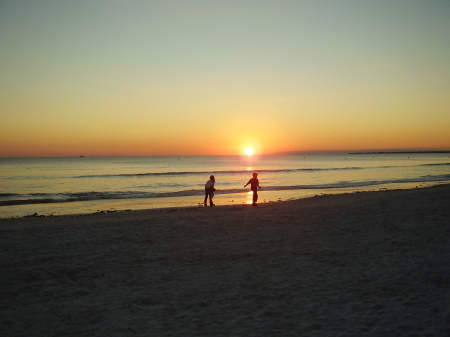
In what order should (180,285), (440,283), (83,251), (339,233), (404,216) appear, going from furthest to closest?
(404,216) → (339,233) → (83,251) → (180,285) → (440,283)

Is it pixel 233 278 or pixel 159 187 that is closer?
pixel 233 278

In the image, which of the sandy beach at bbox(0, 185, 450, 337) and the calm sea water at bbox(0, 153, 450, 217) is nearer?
the sandy beach at bbox(0, 185, 450, 337)

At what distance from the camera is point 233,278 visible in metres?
7.88

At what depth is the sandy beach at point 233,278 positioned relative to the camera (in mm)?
5656

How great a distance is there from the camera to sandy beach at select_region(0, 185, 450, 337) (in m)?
5.66

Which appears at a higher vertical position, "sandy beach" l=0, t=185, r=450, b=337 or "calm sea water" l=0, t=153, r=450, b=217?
"sandy beach" l=0, t=185, r=450, b=337

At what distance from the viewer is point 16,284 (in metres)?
7.73

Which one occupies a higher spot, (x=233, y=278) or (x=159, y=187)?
(x=233, y=278)

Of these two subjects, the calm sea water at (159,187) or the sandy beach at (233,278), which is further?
the calm sea water at (159,187)

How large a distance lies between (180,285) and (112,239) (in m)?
4.91

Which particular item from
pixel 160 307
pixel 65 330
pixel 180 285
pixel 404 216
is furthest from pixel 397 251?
Answer: pixel 65 330

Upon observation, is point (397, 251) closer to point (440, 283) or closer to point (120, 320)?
point (440, 283)

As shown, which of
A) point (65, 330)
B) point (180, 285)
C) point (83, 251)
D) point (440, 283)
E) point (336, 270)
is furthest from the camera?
point (83, 251)

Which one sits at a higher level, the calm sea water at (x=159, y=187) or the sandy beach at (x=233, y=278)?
the sandy beach at (x=233, y=278)
